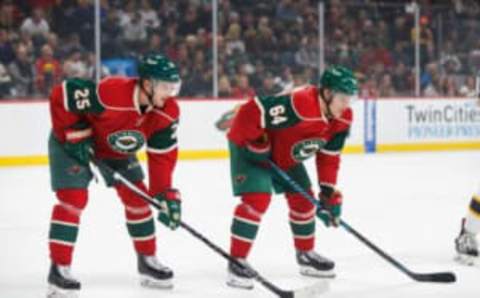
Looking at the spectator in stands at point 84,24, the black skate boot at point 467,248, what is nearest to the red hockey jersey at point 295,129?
the black skate boot at point 467,248

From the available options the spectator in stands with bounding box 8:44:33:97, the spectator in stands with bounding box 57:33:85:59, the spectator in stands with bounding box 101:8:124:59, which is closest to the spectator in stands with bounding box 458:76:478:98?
the spectator in stands with bounding box 101:8:124:59

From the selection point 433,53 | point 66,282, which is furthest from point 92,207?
point 433,53

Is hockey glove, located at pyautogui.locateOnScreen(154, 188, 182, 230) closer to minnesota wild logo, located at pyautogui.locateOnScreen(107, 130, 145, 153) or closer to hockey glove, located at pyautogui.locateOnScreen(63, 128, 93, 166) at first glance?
minnesota wild logo, located at pyautogui.locateOnScreen(107, 130, 145, 153)

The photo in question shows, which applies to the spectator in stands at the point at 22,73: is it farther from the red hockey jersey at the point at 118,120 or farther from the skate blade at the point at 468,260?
the skate blade at the point at 468,260

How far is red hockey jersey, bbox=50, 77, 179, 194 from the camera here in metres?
3.69

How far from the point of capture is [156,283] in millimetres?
3992

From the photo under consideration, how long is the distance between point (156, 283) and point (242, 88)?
6512 mm

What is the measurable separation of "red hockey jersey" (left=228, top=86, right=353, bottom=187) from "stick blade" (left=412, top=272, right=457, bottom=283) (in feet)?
1.79

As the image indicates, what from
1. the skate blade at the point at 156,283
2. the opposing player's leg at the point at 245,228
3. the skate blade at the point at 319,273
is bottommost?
the skate blade at the point at 319,273

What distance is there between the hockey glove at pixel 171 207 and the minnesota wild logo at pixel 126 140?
22cm

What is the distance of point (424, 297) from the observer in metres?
3.86

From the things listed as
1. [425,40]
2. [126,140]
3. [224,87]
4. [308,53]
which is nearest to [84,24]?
[224,87]

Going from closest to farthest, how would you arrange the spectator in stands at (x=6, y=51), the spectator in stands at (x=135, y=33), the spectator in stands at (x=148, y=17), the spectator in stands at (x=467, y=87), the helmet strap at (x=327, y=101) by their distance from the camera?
1. the helmet strap at (x=327, y=101)
2. the spectator in stands at (x=6, y=51)
3. the spectator in stands at (x=135, y=33)
4. the spectator in stands at (x=148, y=17)
5. the spectator in stands at (x=467, y=87)

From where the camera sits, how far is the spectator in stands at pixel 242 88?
33.9 ft
